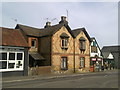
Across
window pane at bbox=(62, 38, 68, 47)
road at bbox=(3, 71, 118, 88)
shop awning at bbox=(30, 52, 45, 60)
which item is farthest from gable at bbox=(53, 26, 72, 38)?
road at bbox=(3, 71, 118, 88)

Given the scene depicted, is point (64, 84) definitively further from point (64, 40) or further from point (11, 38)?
point (64, 40)

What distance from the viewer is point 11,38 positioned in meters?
26.1

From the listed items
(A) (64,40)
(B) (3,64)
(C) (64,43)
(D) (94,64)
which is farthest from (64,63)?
(B) (3,64)

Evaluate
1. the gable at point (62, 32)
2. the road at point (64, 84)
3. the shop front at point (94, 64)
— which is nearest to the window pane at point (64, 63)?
the gable at point (62, 32)

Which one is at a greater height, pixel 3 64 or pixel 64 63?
pixel 3 64

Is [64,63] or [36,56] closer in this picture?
[36,56]

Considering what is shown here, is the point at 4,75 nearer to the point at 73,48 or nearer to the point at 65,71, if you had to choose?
the point at 65,71

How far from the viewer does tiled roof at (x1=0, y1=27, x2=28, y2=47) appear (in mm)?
24677

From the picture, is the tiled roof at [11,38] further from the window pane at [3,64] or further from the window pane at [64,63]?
the window pane at [64,63]

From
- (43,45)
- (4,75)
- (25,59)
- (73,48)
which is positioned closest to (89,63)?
(73,48)

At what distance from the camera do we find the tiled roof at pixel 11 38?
24.7 m

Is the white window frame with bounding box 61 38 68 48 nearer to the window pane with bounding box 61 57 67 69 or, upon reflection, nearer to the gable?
the gable

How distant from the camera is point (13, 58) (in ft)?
83.0

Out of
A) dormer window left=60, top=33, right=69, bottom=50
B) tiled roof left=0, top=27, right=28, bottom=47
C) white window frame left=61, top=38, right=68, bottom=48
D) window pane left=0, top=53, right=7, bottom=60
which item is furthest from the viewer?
white window frame left=61, top=38, right=68, bottom=48
